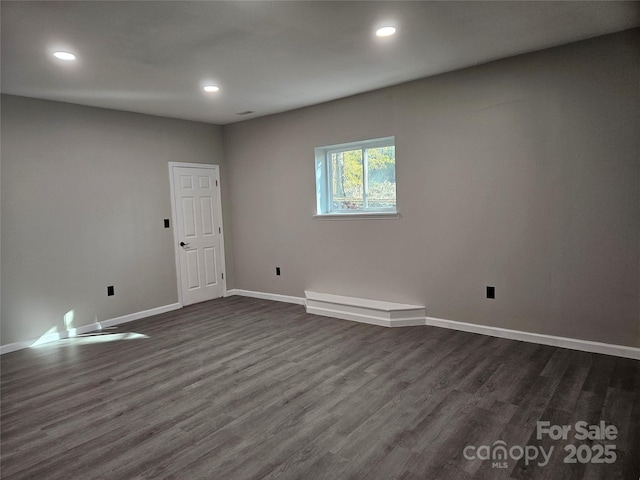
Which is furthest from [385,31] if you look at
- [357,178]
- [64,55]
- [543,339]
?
[543,339]

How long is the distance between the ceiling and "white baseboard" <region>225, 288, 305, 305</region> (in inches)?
111

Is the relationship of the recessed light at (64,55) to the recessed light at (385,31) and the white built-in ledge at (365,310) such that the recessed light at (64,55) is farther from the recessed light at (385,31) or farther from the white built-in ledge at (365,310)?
the white built-in ledge at (365,310)

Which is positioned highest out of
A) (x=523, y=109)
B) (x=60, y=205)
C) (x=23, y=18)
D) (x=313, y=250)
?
(x=23, y=18)

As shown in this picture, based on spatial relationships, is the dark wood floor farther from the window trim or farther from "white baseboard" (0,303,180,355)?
the window trim

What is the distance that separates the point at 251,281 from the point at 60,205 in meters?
2.76

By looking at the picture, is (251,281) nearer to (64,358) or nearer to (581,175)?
(64,358)

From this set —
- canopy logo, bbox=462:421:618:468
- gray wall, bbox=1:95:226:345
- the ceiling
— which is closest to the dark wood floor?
canopy logo, bbox=462:421:618:468

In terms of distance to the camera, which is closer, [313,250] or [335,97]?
[335,97]

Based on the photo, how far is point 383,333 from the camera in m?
4.24

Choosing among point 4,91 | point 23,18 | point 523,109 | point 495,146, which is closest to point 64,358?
point 4,91

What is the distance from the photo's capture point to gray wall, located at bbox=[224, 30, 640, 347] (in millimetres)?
3293

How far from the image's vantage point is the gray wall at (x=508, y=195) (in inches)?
130

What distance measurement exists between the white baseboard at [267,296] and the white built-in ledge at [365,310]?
397 mm

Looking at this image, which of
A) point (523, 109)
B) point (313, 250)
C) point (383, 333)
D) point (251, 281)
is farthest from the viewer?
point (251, 281)
